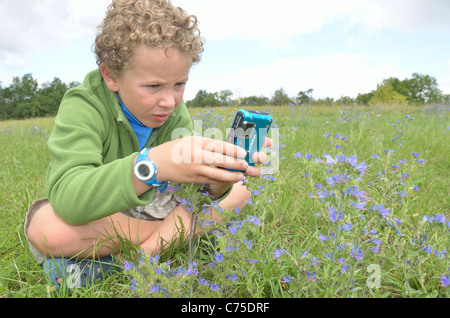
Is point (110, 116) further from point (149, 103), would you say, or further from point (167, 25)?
point (167, 25)

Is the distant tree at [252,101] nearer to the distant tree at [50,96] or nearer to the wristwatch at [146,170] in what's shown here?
the wristwatch at [146,170]

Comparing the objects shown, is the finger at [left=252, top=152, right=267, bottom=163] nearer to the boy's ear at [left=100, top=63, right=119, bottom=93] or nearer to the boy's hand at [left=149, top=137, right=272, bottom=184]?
the boy's hand at [left=149, top=137, right=272, bottom=184]

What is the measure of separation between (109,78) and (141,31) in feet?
1.44

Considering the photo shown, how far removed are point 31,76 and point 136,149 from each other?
3318 inches

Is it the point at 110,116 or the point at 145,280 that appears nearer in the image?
the point at 145,280

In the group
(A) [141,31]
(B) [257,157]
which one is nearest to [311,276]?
(B) [257,157]

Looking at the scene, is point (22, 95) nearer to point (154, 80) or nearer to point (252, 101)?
point (252, 101)

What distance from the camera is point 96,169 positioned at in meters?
1.87

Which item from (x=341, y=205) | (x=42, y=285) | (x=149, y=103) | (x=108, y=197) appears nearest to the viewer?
(x=341, y=205)

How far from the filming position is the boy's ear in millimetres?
2381

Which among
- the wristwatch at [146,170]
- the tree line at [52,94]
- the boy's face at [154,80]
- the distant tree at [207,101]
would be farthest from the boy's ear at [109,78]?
the tree line at [52,94]

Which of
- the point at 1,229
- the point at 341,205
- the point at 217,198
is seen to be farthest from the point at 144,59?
the point at 1,229

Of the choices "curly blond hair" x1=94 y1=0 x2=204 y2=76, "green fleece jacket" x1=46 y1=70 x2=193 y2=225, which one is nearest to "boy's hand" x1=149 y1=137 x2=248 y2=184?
"green fleece jacket" x1=46 y1=70 x2=193 y2=225
